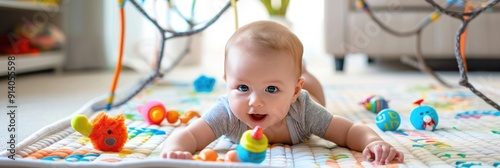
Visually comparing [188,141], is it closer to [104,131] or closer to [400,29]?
[104,131]

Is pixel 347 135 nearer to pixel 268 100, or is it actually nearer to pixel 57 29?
pixel 268 100

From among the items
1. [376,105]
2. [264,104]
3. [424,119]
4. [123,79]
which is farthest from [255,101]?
[123,79]

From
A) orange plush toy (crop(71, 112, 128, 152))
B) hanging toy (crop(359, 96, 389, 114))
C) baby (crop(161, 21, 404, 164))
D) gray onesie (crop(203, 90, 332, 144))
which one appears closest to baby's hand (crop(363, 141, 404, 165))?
baby (crop(161, 21, 404, 164))

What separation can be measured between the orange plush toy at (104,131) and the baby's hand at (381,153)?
37 centimetres

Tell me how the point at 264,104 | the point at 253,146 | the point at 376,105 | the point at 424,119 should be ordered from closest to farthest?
the point at 253,146, the point at 264,104, the point at 424,119, the point at 376,105

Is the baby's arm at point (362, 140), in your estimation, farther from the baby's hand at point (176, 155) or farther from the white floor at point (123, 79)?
the white floor at point (123, 79)

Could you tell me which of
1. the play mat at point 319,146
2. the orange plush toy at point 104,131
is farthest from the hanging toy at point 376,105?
the orange plush toy at point 104,131

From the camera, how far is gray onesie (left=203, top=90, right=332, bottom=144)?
0.91m

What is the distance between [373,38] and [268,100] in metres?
1.69

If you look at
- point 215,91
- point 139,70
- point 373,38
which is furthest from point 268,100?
point 139,70

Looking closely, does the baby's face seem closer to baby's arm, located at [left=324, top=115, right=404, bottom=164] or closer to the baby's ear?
the baby's ear

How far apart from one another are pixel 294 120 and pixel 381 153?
0.59 feet

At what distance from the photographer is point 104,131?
87 cm

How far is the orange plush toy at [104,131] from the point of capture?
86 cm
